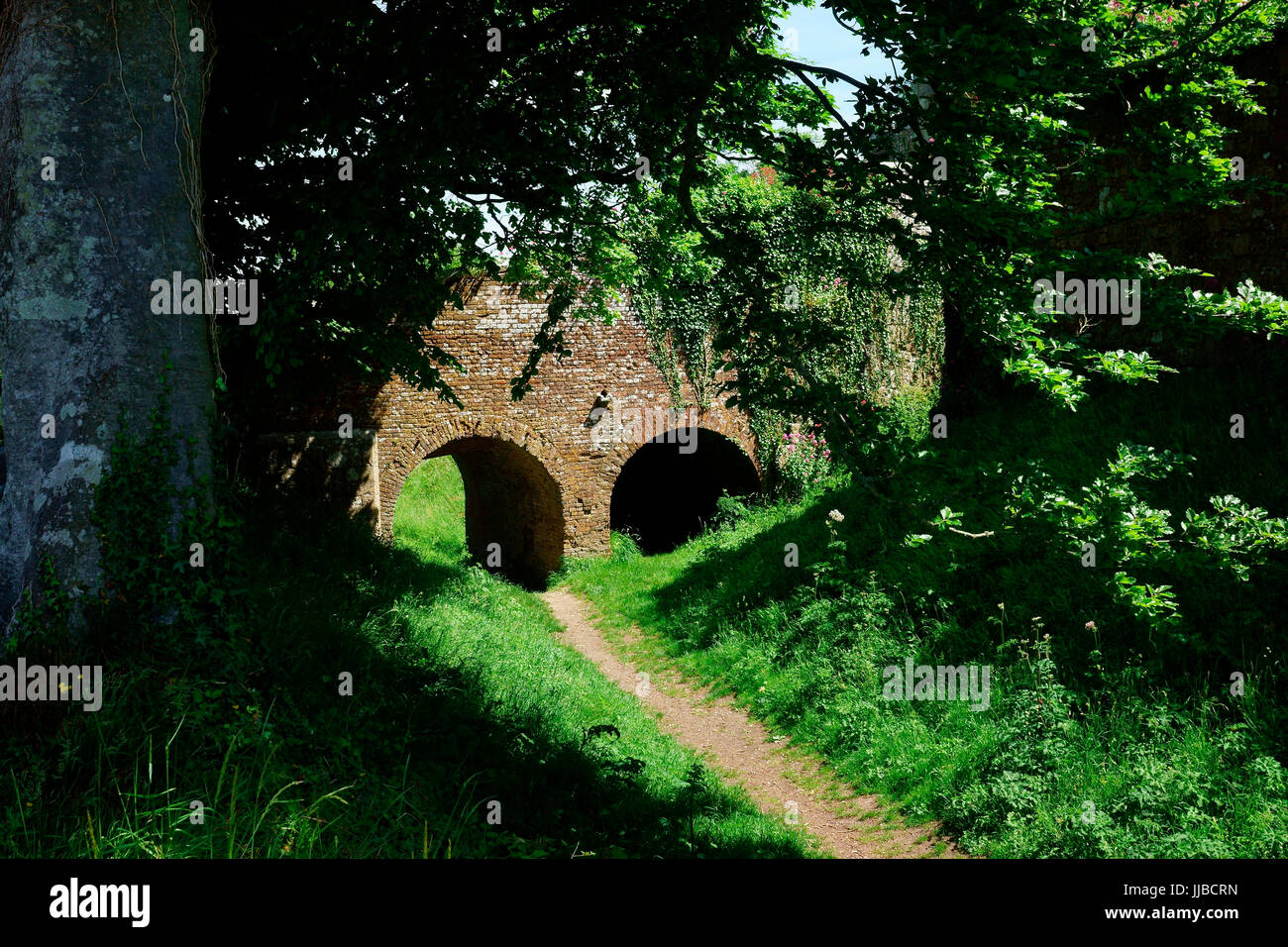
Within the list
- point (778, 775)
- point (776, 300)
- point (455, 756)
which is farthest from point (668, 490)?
point (455, 756)

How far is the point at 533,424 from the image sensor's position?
14.5 metres

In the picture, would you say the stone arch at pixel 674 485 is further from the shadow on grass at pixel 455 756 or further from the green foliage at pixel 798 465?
the shadow on grass at pixel 455 756

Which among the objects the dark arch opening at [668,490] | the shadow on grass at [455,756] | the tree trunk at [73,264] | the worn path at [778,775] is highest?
the tree trunk at [73,264]

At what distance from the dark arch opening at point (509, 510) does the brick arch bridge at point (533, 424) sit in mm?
39

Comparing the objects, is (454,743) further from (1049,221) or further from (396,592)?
(1049,221)

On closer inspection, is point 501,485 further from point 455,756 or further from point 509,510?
point 455,756

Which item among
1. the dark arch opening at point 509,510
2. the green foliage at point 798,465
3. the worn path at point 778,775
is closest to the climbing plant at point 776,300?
the green foliage at point 798,465

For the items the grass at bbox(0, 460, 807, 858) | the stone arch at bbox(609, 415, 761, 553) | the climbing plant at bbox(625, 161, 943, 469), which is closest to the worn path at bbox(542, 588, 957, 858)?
the grass at bbox(0, 460, 807, 858)

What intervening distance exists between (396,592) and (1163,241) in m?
8.51

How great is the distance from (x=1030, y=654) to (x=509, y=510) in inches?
465

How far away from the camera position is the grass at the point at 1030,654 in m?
4.79

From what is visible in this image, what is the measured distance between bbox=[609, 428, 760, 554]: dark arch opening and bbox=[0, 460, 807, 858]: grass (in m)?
9.53
